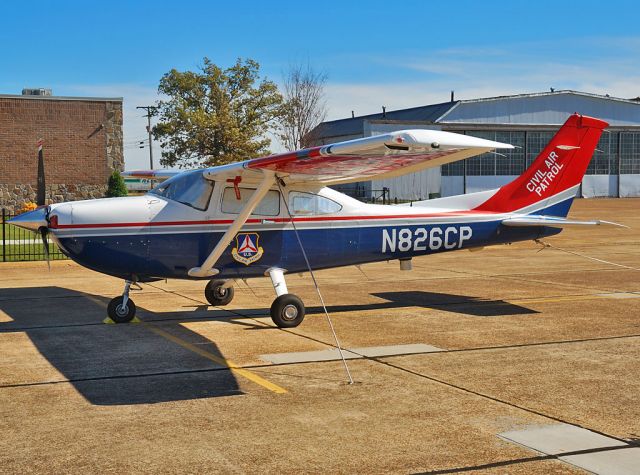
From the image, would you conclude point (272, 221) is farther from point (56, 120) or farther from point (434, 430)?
point (56, 120)

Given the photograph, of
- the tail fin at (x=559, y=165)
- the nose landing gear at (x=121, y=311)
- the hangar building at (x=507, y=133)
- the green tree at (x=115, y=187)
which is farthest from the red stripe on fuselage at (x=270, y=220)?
the hangar building at (x=507, y=133)

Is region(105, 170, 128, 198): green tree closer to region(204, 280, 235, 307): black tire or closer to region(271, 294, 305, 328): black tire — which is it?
region(204, 280, 235, 307): black tire

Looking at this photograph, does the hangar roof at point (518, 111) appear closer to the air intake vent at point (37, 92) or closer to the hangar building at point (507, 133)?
the hangar building at point (507, 133)

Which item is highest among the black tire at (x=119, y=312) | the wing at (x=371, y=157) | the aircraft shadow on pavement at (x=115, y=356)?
the wing at (x=371, y=157)

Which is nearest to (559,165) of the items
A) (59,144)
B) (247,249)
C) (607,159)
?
(247,249)

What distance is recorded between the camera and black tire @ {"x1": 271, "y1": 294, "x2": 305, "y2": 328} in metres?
11.3

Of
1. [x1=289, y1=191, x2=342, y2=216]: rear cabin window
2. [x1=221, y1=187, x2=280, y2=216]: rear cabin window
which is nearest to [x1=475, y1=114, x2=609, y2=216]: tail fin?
[x1=289, y1=191, x2=342, y2=216]: rear cabin window

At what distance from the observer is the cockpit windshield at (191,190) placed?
38.1ft

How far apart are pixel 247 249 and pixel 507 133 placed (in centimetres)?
5187

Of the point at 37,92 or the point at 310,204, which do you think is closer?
the point at 310,204

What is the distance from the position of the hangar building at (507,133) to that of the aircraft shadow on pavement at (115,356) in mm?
39388

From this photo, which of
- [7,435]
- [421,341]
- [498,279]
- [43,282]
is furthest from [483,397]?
[43,282]

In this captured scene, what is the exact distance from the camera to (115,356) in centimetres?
952

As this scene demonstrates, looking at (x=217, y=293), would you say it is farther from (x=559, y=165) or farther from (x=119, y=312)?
(x=559, y=165)
